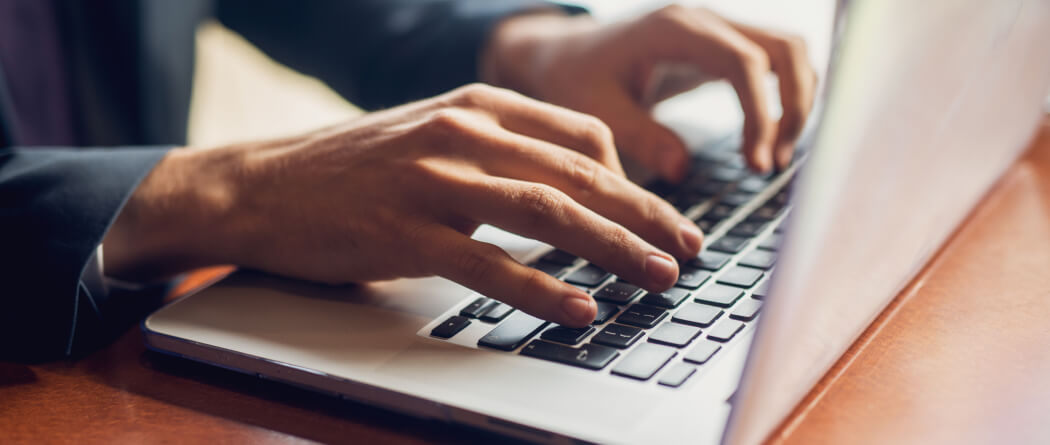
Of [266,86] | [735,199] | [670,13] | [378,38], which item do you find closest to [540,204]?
[735,199]

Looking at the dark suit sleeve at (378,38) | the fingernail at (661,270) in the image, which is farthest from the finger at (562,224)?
the dark suit sleeve at (378,38)

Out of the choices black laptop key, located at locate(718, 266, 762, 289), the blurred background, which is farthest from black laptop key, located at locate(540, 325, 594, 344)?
the blurred background

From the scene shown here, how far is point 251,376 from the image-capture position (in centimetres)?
40

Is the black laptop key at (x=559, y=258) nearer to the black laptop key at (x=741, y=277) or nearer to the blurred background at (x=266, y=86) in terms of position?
the black laptop key at (x=741, y=277)

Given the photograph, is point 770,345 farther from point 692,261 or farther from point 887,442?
point 692,261

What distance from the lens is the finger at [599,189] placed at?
47cm

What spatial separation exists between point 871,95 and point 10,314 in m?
0.47

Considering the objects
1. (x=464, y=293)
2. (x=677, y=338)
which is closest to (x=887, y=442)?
(x=677, y=338)

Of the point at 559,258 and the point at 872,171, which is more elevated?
the point at 872,171

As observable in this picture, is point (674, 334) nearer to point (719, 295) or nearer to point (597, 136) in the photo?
point (719, 295)

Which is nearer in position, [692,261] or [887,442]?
[887,442]

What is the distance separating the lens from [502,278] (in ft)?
1.35

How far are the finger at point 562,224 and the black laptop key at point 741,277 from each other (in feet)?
0.15

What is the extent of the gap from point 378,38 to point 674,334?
698 millimetres
